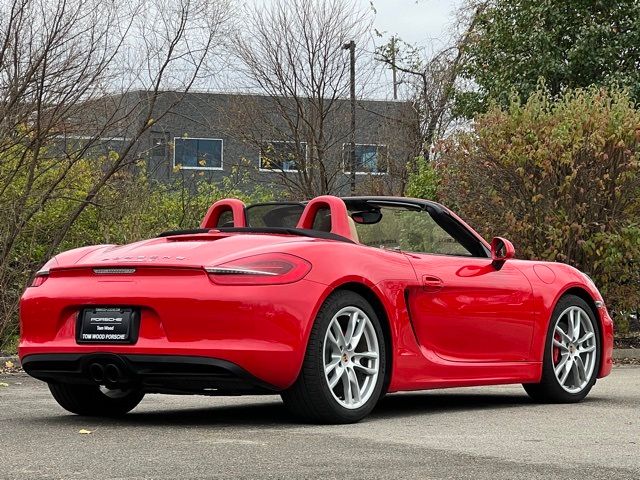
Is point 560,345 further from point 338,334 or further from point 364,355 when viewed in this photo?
point 338,334

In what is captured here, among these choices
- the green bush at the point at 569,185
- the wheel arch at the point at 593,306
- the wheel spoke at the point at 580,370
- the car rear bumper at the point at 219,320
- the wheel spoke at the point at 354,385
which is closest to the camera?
the car rear bumper at the point at 219,320

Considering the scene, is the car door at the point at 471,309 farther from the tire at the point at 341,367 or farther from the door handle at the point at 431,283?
the tire at the point at 341,367

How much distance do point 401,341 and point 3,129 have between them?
7.52 metres

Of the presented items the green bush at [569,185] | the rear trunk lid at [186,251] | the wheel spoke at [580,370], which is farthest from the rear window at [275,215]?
the green bush at [569,185]

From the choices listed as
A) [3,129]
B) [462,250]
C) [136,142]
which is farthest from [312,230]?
[136,142]

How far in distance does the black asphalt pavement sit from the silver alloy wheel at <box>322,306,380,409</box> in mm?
188

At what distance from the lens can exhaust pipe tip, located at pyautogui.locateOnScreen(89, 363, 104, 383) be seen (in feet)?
23.7

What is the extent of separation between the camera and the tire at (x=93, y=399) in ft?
26.6

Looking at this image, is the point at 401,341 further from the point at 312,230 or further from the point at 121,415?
the point at 121,415

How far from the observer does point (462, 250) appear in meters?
8.91

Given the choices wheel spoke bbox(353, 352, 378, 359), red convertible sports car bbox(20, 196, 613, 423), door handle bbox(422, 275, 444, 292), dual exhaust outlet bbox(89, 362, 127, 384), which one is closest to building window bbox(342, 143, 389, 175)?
red convertible sports car bbox(20, 196, 613, 423)

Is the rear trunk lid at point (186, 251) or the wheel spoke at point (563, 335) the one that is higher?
the rear trunk lid at point (186, 251)

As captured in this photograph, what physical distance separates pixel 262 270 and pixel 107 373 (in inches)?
38.6

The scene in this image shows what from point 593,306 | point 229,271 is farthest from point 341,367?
point 593,306
